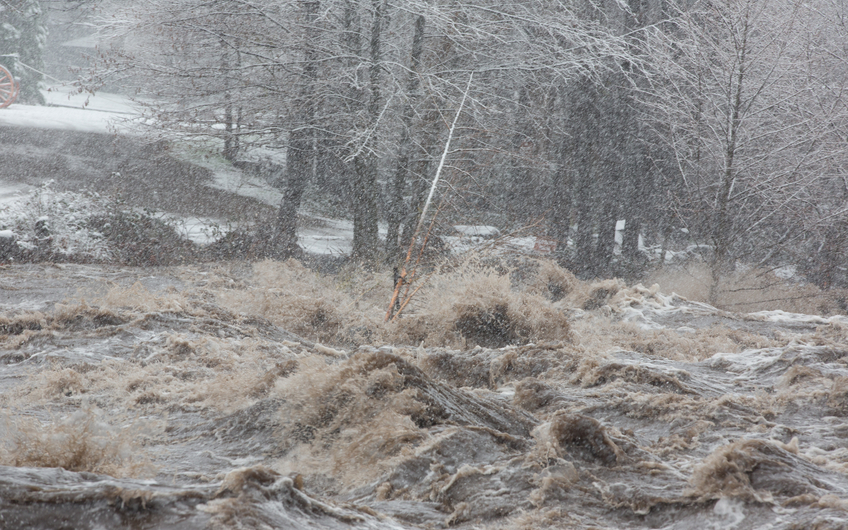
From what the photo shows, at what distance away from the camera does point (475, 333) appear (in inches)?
330

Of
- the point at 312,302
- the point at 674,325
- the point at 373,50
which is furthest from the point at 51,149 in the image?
the point at 674,325

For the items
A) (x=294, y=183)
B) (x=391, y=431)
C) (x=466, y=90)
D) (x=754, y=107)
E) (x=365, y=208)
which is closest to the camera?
(x=391, y=431)

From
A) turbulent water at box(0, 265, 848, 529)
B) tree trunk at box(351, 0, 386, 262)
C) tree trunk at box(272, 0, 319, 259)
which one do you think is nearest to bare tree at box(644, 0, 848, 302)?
turbulent water at box(0, 265, 848, 529)

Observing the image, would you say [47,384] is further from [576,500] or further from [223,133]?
[223,133]

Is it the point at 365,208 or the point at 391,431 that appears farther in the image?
the point at 365,208

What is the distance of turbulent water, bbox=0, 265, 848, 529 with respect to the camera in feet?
8.27

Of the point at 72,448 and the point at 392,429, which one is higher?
the point at 72,448

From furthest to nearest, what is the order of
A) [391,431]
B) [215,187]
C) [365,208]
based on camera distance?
A: [215,187] < [365,208] < [391,431]

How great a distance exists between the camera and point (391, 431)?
12.2 feet

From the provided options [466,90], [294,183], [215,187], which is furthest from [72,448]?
[215,187]

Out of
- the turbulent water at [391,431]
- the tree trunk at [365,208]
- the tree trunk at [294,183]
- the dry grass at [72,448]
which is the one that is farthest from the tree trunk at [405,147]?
the dry grass at [72,448]

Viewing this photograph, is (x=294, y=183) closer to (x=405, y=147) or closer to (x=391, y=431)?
(x=405, y=147)

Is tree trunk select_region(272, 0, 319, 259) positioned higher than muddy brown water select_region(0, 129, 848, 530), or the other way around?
tree trunk select_region(272, 0, 319, 259)

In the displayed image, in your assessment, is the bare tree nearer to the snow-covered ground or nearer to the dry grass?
the snow-covered ground
